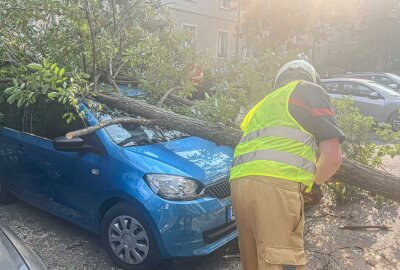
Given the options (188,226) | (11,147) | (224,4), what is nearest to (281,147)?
(188,226)

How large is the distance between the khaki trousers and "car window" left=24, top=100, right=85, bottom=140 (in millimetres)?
2284

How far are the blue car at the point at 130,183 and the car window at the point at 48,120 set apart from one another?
→ 0.4 inches

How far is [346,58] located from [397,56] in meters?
3.35

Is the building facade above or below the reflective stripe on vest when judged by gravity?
above

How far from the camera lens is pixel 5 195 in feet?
15.5

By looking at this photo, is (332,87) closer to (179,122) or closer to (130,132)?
(179,122)

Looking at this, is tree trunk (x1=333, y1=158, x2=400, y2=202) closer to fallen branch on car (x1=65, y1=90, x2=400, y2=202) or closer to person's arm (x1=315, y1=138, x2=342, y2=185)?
fallen branch on car (x1=65, y1=90, x2=400, y2=202)

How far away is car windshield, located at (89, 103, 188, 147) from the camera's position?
11.9ft

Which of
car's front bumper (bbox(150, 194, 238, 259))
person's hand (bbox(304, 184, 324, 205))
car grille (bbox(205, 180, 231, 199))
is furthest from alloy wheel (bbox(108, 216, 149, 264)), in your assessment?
person's hand (bbox(304, 184, 324, 205))

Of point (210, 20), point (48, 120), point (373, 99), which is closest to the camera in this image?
point (48, 120)

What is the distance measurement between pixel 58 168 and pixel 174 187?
1331mm

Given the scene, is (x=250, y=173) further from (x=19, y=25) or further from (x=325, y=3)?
(x=325, y=3)

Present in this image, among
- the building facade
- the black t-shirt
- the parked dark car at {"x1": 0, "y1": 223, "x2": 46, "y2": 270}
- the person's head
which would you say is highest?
the building facade

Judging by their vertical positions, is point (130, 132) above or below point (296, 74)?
below
